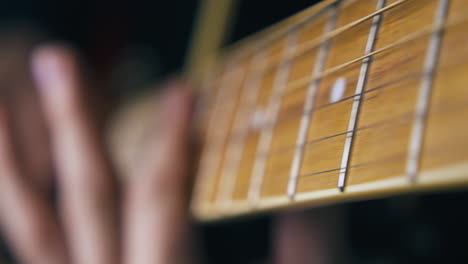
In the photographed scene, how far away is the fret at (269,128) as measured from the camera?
0.33 metres

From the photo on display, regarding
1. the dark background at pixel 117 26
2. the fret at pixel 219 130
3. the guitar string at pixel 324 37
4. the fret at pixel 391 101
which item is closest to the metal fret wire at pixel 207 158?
the fret at pixel 219 130

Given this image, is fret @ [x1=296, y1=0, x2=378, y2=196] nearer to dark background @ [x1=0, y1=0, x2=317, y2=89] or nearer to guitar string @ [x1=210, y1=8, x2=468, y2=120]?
guitar string @ [x1=210, y1=8, x2=468, y2=120]

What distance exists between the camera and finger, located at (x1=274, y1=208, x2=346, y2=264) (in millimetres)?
507

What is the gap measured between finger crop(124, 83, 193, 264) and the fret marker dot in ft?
0.90

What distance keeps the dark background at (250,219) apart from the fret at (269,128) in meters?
0.04

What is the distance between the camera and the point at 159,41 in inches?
41.6

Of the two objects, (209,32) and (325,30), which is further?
(209,32)

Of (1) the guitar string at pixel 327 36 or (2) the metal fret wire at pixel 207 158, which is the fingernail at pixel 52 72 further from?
(1) the guitar string at pixel 327 36

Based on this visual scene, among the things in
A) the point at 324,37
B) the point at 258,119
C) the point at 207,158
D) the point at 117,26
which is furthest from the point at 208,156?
the point at 117,26

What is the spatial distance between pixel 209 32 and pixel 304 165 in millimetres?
507

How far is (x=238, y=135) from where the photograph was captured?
42 centimetres

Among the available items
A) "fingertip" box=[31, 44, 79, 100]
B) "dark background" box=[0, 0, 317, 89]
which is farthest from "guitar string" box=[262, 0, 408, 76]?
"dark background" box=[0, 0, 317, 89]

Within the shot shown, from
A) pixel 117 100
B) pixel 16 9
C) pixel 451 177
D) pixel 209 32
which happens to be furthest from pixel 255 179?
pixel 16 9

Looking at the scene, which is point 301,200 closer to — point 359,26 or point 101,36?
point 359,26
